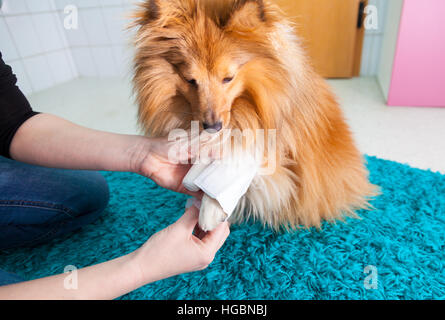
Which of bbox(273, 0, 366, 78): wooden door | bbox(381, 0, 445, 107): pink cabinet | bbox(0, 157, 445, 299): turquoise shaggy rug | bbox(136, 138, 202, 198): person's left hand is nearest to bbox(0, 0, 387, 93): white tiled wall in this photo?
bbox(273, 0, 366, 78): wooden door

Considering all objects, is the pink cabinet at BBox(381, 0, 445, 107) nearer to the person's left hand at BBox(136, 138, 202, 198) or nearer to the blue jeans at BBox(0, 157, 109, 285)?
the person's left hand at BBox(136, 138, 202, 198)

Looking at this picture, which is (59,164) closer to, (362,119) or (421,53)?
(362,119)

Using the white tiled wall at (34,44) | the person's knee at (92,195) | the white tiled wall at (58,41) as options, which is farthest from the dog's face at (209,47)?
the white tiled wall at (34,44)

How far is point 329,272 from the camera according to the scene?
1.08 m

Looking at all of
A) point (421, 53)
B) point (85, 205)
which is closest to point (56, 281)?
point (85, 205)

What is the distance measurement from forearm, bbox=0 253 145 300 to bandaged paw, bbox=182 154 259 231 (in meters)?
0.23

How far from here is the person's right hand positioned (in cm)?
A: 78

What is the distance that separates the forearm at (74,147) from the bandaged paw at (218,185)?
25cm

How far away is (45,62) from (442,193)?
407 centimetres

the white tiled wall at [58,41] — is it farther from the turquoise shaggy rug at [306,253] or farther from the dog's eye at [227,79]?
the dog's eye at [227,79]

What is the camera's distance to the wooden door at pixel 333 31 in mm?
2705

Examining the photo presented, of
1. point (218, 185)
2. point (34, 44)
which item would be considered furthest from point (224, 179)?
point (34, 44)

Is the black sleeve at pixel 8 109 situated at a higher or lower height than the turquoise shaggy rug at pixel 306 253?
higher
